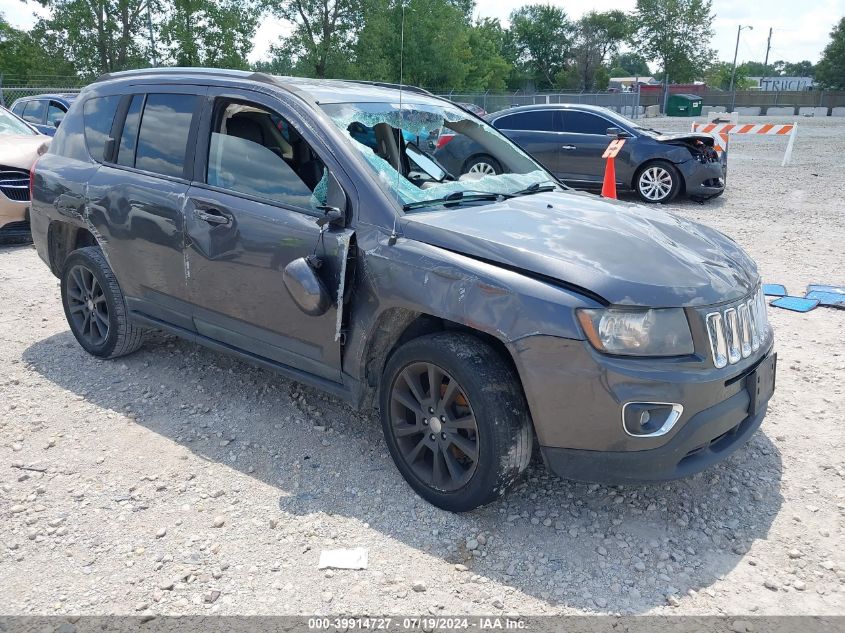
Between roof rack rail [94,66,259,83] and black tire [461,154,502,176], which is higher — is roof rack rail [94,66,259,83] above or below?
above

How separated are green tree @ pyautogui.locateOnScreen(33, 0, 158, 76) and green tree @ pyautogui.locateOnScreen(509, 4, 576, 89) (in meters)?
64.1

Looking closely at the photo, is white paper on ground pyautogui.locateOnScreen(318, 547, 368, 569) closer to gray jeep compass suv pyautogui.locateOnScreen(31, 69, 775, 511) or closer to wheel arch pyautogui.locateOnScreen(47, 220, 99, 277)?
gray jeep compass suv pyautogui.locateOnScreen(31, 69, 775, 511)

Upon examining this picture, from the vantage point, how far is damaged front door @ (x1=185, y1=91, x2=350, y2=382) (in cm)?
340

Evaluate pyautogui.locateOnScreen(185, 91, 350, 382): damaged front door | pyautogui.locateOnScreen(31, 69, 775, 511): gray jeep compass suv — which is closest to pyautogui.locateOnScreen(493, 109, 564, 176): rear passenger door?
pyautogui.locateOnScreen(31, 69, 775, 511): gray jeep compass suv

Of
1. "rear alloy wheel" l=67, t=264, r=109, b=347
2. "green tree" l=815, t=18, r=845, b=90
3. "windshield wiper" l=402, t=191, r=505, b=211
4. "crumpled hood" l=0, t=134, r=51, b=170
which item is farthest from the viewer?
"green tree" l=815, t=18, r=845, b=90

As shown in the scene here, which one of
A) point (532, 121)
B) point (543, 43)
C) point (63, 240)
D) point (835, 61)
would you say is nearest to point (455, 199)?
point (63, 240)

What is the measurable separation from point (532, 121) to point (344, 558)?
10725 millimetres

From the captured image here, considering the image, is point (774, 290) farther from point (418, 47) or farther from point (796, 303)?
point (418, 47)

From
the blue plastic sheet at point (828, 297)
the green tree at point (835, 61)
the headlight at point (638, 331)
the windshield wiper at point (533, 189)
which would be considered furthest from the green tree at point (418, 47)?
the green tree at point (835, 61)

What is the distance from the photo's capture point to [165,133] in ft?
13.6

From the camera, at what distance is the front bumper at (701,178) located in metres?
11.2

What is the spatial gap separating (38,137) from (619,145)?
816cm

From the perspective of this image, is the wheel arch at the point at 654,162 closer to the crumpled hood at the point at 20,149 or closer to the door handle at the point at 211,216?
the crumpled hood at the point at 20,149

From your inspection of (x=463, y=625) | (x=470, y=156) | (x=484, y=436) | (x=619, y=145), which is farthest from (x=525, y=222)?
(x=619, y=145)
